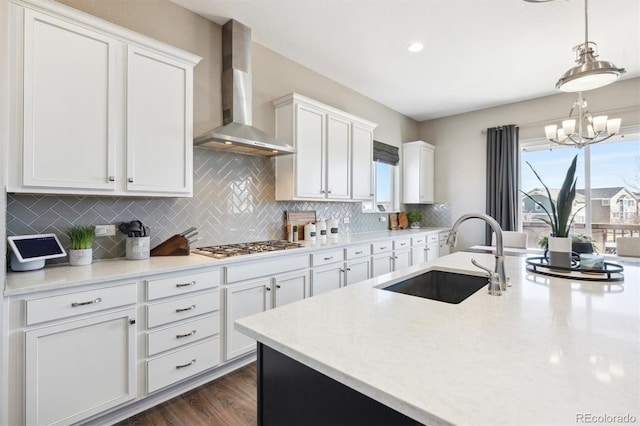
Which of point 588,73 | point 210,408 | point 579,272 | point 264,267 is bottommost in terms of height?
point 210,408

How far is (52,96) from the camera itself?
1.73 meters

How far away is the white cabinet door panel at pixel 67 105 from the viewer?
65.6 inches

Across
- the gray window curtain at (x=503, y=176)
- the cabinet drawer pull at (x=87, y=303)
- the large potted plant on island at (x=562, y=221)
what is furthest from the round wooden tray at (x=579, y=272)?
the gray window curtain at (x=503, y=176)

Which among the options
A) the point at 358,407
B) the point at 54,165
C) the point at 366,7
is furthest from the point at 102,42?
the point at 358,407

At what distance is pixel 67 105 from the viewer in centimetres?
178

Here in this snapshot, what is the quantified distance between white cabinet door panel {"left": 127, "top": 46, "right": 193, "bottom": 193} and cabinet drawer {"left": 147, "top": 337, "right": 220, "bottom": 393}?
1113mm

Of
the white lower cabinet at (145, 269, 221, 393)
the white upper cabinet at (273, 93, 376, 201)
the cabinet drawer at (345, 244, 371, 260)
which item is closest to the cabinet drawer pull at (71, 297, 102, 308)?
the white lower cabinet at (145, 269, 221, 393)

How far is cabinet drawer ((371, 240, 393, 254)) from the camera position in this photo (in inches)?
144

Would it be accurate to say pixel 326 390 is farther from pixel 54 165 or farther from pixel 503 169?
pixel 503 169

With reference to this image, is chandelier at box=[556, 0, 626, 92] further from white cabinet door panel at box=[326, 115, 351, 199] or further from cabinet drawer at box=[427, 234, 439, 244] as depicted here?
cabinet drawer at box=[427, 234, 439, 244]

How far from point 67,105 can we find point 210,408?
2.04 meters

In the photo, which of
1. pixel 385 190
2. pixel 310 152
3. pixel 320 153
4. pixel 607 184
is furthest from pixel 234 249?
pixel 607 184

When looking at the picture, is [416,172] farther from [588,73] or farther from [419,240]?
[588,73]

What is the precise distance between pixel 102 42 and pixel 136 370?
6.63ft
